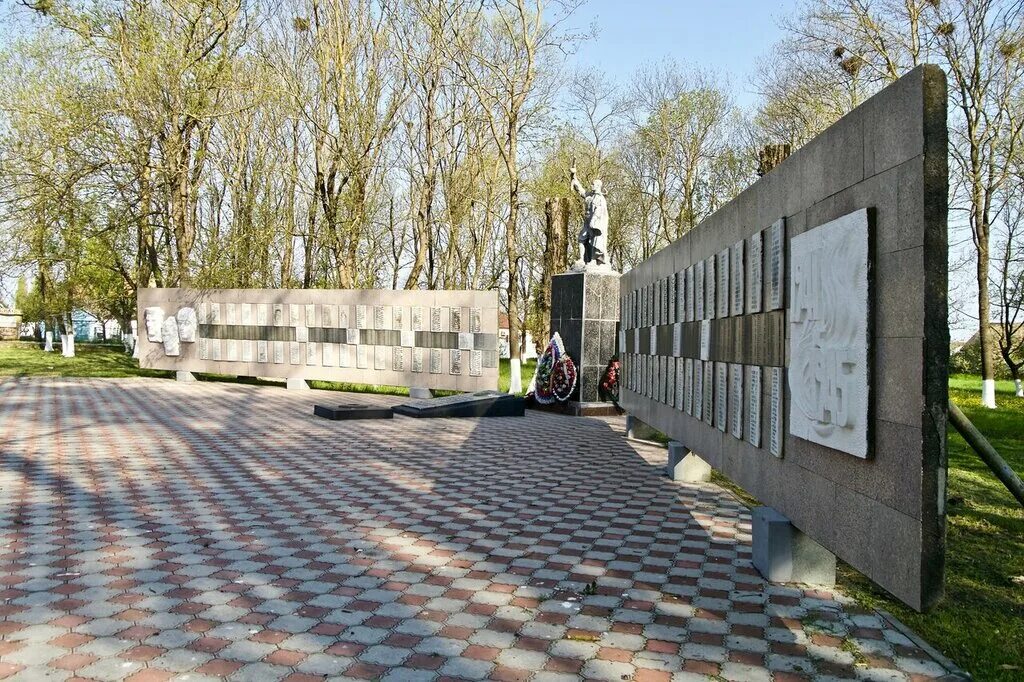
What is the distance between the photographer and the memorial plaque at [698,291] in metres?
7.29

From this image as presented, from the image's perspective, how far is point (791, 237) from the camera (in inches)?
193

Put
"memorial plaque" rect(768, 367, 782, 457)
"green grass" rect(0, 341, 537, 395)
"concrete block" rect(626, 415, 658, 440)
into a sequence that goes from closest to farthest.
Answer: "memorial plaque" rect(768, 367, 782, 457) → "concrete block" rect(626, 415, 658, 440) → "green grass" rect(0, 341, 537, 395)

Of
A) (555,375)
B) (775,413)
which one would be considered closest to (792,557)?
(775,413)

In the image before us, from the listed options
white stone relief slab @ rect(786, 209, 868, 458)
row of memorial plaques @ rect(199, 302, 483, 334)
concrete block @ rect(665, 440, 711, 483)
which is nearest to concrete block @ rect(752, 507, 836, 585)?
white stone relief slab @ rect(786, 209, 868, 458)

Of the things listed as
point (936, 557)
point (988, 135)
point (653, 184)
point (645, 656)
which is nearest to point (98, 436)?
point (645, 656)

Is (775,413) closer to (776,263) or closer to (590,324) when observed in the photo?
(776,263)

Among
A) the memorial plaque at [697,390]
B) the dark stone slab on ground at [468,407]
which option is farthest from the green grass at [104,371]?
the memorial plaque at [697,390]

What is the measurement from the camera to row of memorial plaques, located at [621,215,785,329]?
5.19 m

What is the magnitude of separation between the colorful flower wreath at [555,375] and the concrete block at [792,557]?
11.0 m

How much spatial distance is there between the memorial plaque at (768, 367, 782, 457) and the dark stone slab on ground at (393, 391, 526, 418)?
33.7 ft

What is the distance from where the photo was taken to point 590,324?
16.4m

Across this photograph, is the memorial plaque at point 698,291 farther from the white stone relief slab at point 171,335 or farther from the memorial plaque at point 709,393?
the white stone relief slab at point 171,335

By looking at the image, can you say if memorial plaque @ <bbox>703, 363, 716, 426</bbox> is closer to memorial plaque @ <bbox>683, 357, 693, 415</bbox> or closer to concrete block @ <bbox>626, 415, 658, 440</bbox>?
memorial plaque @ <bbox>683, 357, 693, 415</bbox>

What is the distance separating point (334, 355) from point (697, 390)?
13.5 metres
